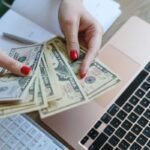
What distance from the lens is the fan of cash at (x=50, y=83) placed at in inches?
27.3

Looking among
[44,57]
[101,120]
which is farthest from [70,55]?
[101,120]

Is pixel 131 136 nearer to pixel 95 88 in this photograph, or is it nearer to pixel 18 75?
pixel 95 88

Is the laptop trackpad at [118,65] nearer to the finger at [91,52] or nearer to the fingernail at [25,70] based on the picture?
the finger at [91,52]

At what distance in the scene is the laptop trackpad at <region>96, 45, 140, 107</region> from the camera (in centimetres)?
84

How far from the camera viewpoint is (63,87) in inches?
29.5

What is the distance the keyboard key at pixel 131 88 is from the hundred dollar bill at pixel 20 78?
0.22 meters

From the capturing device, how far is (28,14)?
3.23ft

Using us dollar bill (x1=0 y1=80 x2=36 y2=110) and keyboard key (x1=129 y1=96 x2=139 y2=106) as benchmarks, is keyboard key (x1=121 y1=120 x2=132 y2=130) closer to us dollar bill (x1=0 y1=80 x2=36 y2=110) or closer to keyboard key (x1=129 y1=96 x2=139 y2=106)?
keyboard key (x1=129 y1=96 x2=139 y2=106)

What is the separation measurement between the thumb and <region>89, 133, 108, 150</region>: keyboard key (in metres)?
0.19

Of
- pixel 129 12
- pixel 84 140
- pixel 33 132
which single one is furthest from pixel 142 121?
pixel 129 12

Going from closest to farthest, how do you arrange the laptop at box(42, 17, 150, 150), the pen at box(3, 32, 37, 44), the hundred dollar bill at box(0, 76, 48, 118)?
1. the hundred dollar bill at box(0, 76, 48, 118)
2. the laptop at box(42, 17, 150, 150)
3. the pen at box(3, 32, 37, 44)

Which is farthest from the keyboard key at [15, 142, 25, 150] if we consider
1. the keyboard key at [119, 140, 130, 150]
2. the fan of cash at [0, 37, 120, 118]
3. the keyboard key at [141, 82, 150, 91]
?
the keyboard key at [141, 82, 150, 91]

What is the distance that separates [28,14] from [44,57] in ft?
0.75

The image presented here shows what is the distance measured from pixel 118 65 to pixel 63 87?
0.20 meters
